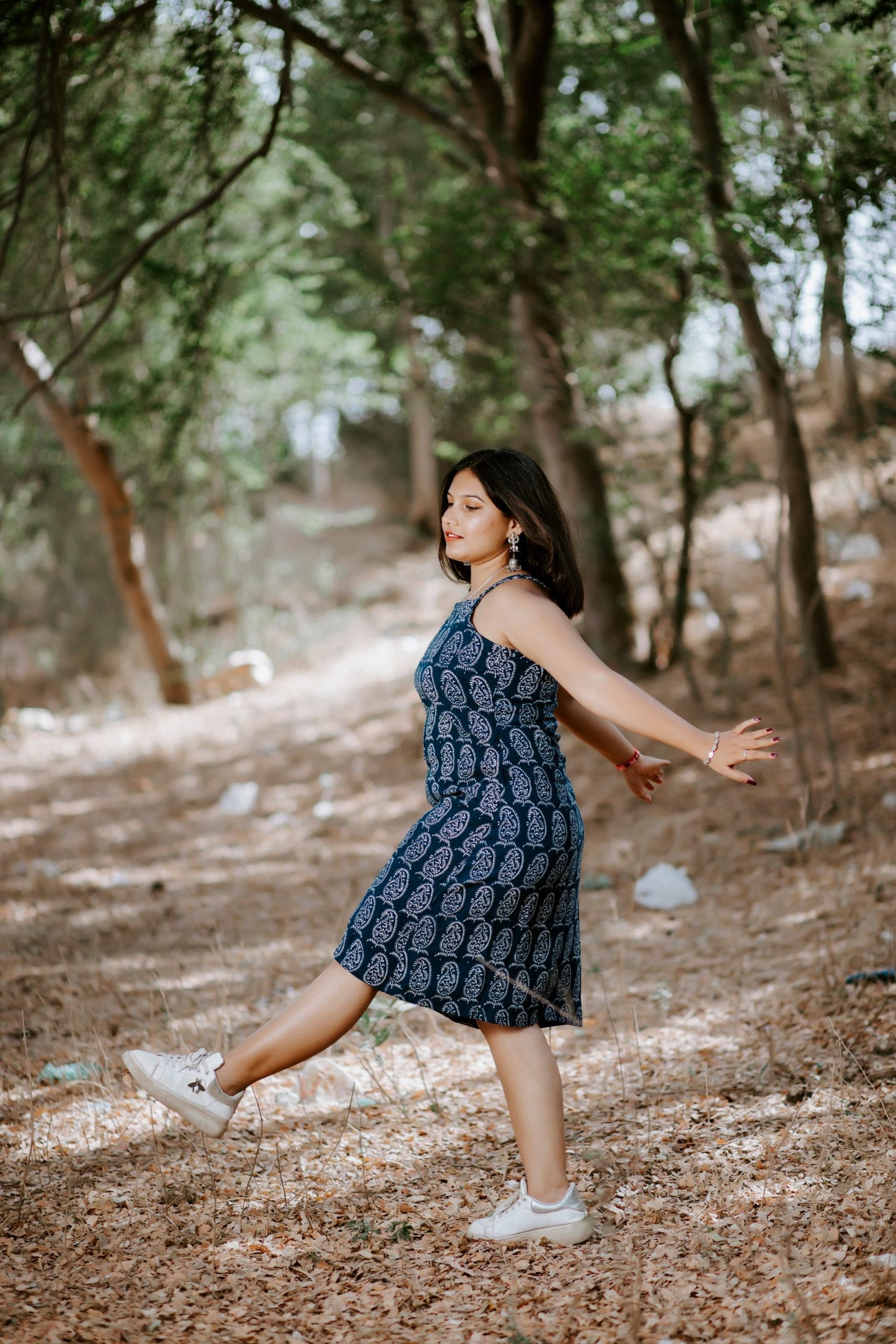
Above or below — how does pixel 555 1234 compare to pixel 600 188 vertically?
below

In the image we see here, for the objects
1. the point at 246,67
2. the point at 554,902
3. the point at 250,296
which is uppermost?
the point at 250,296

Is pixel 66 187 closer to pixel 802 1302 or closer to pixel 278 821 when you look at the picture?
pixel 278 821

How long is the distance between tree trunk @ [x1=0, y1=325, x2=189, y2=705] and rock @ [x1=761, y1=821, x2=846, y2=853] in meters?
6.87

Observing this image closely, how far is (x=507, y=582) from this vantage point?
2.61m

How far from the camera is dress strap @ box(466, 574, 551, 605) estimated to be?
2619 millimetres

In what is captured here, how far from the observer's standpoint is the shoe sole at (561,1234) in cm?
248

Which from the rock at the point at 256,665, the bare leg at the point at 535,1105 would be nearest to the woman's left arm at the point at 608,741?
the bare leg at the point at 535,1105

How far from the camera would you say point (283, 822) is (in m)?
7.91

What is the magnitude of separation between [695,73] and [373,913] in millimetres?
4917

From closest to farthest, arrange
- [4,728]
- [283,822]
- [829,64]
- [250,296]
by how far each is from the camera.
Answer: [829,64] → [283,822] → [4,728] → [250,296]

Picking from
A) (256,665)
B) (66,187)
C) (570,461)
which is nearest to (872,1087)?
(66,187)

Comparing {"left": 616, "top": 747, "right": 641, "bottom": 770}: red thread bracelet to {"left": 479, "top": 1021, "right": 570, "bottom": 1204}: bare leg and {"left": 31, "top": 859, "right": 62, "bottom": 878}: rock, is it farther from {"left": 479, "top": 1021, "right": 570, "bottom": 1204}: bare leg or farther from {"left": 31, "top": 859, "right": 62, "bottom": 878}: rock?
{"left": 31, "top": 859, "right": 62, "bottom": 878}: rock

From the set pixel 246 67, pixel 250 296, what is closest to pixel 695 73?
pixel 246 67

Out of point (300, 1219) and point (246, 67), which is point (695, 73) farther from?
point (300, 1219)
